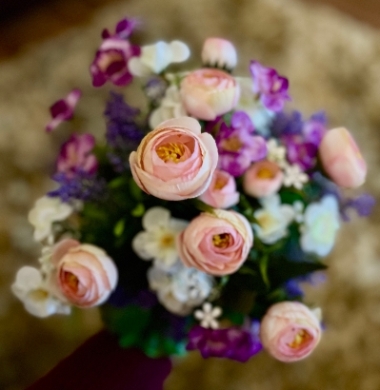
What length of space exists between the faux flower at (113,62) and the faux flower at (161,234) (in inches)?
6.9

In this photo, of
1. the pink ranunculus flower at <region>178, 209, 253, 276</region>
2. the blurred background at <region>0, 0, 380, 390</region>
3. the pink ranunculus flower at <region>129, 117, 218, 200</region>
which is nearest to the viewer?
the pink ranunculus flower at <region>129, 117, 218, 200</region>

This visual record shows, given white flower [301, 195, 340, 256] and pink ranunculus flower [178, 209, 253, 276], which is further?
white flower [301, 195, 340, 256]

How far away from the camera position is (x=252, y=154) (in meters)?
0.62

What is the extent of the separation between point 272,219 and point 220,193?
11cm

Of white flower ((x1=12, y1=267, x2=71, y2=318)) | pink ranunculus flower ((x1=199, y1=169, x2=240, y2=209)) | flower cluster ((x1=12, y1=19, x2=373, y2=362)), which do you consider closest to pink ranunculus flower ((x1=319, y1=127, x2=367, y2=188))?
flower cluster ((x1=12, y1=19, x2=373, y2=362))

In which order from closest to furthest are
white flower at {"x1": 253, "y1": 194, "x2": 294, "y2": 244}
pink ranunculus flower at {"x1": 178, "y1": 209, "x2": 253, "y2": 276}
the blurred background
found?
1. pink ranunculus flower at {"x1": 178, "y1": 209, "x2": 253, "y2": 276}
2. white flower at {"x1": 253, "y1": 194, "x2": 294, "y2": 244}
3. the blurred background

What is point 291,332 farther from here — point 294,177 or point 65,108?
point 65,108

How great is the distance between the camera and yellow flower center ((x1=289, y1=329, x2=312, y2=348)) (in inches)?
24.4

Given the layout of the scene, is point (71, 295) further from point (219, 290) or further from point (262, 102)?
point (262, 102)

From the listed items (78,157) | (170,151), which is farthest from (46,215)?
(170,151)

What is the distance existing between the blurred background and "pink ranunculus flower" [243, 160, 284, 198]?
0.45 m

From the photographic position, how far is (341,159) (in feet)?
2.11

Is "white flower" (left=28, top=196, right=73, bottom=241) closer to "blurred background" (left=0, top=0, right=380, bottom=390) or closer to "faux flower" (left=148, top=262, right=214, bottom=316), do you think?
"faux flower" (left=148, top=262, right=214, bottom=316)

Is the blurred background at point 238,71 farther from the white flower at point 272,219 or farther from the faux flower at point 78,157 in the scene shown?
the white flower at point 272,219
